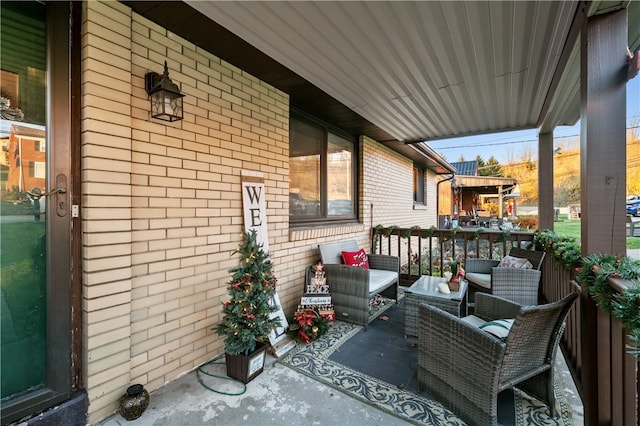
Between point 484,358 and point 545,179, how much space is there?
3.56 meters

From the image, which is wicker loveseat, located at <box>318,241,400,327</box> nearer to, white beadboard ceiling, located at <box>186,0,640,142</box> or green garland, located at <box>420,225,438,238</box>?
green garland, located at <box>420,225,438,238</box>

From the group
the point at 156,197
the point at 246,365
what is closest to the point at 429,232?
the point at 246,365

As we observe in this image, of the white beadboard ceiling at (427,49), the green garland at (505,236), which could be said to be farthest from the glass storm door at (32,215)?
the green garland at (505,236)

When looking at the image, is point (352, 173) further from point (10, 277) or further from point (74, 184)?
point (10, 277)

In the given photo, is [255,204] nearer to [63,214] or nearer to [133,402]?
[63,214]

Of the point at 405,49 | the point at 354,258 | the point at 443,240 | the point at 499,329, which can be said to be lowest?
the point at 499,329

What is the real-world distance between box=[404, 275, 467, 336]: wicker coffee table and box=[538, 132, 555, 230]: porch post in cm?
217

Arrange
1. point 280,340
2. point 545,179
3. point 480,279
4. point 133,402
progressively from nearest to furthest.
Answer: point 133,402
point 280,340
point 480,279
point 545,179

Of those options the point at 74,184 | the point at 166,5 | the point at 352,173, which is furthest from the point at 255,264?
the point at 352,173

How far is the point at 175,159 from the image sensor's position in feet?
7.20

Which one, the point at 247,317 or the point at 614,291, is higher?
the point at 614,291

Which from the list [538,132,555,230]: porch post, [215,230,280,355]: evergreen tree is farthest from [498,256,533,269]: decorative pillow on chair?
[215,230,280,355]: evergreen tree

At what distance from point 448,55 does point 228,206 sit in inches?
95.4

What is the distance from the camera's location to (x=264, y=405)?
1.90 m
